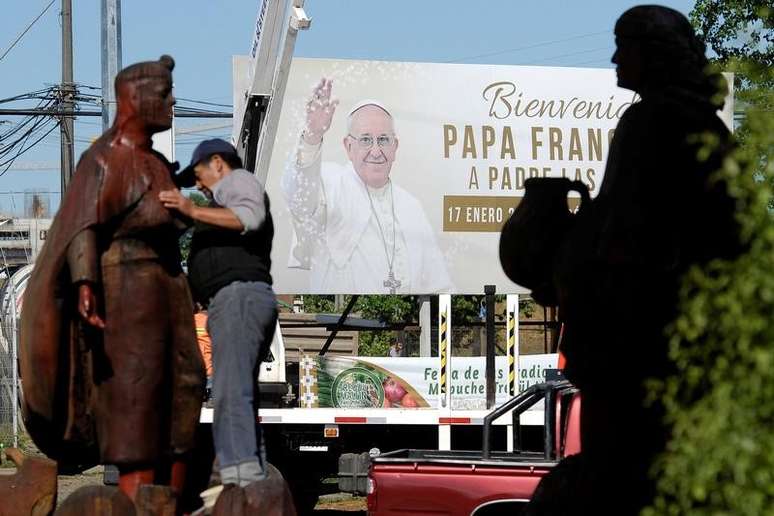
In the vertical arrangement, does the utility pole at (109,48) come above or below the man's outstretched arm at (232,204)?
above

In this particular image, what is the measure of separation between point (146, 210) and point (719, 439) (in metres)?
2.84

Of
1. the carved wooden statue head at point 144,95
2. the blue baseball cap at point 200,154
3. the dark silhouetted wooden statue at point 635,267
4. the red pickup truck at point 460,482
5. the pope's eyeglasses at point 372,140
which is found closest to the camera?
the dark silhouetted wooden statue at point 635,267

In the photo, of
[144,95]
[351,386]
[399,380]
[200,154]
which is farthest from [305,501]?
[144,95]

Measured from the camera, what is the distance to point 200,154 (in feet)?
16.1

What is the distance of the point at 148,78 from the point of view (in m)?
4.70

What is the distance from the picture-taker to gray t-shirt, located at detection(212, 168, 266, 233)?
4637 millimetres

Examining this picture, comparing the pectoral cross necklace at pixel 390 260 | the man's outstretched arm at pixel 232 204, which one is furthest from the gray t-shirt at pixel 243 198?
the pectoral cross necklace at pixel 390 260

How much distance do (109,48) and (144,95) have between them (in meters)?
7.56

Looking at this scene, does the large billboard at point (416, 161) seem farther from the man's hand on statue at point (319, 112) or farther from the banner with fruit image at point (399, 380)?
the banner with fruit image at point (399, 380)

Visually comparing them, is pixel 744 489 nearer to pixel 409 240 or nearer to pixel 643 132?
pixel 643 132

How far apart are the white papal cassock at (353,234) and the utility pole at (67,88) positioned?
1399 centimetres

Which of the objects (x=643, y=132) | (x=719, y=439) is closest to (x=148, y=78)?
(x=643, y=132)

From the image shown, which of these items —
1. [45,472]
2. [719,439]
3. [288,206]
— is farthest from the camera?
[288,206]

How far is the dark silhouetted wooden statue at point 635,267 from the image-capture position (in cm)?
353
